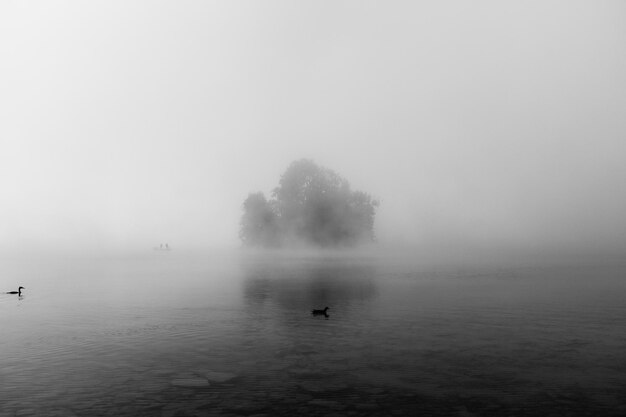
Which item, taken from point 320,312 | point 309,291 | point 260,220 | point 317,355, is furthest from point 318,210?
point 317,355

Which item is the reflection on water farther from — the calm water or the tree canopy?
the tree canopy

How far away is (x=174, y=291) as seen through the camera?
54562 mm

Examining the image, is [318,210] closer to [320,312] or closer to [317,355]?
[320,312]

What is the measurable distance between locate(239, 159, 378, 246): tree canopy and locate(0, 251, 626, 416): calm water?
10101 cm

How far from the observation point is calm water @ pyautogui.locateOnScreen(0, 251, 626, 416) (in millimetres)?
17406

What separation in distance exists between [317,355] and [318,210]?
4938 inches

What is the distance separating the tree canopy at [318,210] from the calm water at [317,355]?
331 feet

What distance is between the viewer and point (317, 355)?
24000mm

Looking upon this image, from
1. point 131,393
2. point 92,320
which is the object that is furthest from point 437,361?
point 92,320

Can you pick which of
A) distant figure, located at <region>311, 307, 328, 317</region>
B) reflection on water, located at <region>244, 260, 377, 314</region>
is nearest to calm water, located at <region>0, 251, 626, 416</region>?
reflection on water, located at <region>244, 260, 377, 314</region>

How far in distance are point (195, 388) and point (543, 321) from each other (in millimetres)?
24554

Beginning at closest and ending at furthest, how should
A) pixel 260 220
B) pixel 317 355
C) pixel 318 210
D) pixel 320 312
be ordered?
pixel 317 355
pixel 320 312
pixel 318 210
pixel 260 220

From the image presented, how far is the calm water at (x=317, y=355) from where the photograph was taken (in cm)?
1741

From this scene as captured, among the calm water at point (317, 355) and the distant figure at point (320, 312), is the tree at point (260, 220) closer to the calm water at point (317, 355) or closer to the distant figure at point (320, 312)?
the calm water at point (317, 355)
